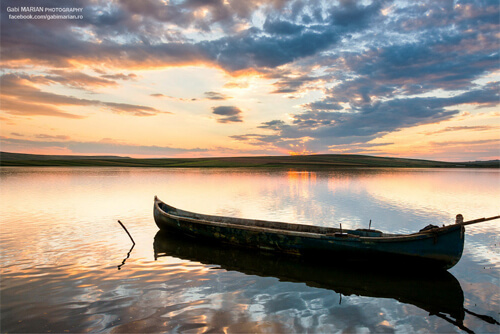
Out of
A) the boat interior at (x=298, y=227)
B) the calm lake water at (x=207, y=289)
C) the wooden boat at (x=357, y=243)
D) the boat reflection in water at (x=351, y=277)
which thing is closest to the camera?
the calm lake water at (x=207, y=289)

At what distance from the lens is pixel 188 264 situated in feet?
41.8

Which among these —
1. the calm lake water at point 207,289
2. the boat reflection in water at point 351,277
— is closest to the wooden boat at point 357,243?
the boat reflection in water at point 351,277

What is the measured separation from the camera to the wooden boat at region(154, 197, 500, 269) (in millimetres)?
11156

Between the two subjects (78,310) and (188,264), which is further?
(188,264)

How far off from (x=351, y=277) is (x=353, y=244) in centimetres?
133

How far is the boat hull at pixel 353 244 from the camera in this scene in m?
11.2

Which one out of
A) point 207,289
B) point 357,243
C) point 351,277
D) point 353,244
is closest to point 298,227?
point 353,244

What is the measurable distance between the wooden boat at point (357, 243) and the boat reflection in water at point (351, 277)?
1.33 ft

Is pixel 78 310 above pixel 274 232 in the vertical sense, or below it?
below

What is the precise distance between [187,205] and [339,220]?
13.9m

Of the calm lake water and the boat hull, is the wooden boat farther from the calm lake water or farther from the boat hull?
the calm lake water

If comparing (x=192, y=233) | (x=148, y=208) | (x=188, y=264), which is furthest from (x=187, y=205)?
(x=188, y=264)

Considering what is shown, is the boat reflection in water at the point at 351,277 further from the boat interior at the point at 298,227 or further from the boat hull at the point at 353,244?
the boat interior at the point at 298,227

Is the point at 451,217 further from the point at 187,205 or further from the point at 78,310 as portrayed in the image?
the point at 78,310
